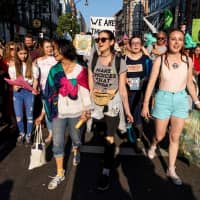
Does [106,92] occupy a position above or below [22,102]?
above

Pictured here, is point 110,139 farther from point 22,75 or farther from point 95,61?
point 22,75

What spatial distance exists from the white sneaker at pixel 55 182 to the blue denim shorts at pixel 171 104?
1.55m

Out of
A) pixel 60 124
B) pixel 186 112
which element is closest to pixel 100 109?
pixel 60 124

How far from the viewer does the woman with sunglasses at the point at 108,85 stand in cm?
367

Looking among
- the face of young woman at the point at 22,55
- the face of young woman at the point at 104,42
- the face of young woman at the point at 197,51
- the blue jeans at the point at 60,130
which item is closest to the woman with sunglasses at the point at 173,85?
the face of young woman at the point at 104,42

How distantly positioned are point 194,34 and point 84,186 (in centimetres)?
714

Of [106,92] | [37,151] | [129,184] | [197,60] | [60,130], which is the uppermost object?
[197,60]

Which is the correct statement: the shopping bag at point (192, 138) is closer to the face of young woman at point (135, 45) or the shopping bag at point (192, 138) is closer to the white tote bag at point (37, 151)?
the face of young woman at point (135, 45)

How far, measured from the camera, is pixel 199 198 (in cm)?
354

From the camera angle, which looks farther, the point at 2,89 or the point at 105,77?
the point at 2,89

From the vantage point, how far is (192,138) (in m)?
4.26

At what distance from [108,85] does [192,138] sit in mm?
1549

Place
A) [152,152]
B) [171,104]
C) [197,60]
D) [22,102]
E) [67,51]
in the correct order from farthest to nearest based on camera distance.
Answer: [197,60], [22,102], [152,152], [171,104], [67,51]

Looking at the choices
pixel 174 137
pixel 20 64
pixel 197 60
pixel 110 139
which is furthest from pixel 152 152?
pixel 197 60
